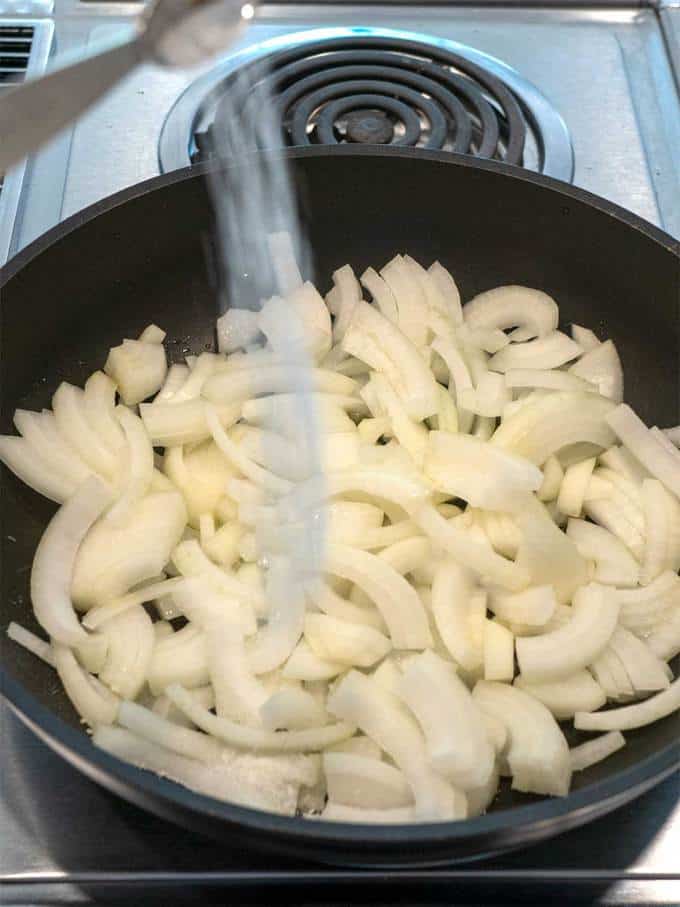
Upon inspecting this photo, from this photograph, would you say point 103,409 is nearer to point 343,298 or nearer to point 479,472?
point 343,298

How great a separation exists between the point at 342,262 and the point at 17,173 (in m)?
0.48

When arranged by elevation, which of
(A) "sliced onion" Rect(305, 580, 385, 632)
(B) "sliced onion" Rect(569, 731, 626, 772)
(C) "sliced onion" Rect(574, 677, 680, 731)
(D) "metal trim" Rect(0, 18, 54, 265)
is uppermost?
(D) "metal trim" Rect(0, 18, 54, 265)

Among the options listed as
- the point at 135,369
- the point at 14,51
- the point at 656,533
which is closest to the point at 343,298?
the point at 135,369

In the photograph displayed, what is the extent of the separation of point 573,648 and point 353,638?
0.69 ft

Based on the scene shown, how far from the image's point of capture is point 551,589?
3.17ft

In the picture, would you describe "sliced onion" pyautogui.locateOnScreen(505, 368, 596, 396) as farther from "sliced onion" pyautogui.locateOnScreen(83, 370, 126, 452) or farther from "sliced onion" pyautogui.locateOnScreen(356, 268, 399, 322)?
"sliced onion" pyautogui.locateOnScreen(83, 370, 126, 452)

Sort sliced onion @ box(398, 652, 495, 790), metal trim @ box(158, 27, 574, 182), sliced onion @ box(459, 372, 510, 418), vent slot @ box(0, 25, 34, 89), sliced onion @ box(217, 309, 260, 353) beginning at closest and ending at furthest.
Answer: sliced onion @ box(398, 652, 495, 790), sliced onion @ box(459, 372, 510, 418), sliced onion @ box(217, 309, 260, 353), metal trim @ box(158, 27, 574, 182), vent slot @ box(0, 25, 34, 89)

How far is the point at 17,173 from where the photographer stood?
52.4 inches

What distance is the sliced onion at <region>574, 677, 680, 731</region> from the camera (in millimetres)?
881

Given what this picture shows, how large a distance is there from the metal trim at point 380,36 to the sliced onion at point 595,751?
78 centimetres

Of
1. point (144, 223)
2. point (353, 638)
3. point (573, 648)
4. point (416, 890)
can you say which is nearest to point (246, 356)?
point (144, 223)

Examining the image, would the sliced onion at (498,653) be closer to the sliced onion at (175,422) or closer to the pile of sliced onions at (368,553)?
the pile of sliced onions at (368,553)

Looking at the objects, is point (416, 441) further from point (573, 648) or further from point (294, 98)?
point (294, 98)

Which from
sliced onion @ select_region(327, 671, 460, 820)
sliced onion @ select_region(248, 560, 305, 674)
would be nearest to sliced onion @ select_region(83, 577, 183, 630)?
sliced onion @ select_region(248, 560, 305, 674)
